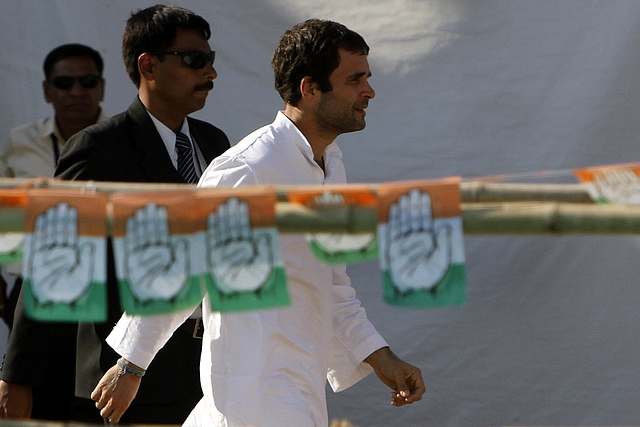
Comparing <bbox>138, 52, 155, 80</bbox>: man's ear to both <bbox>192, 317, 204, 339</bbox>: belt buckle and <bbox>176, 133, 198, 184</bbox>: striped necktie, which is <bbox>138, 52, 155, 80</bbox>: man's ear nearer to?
<bbox>176, 133, 198, 184</bbox>: striped necktie

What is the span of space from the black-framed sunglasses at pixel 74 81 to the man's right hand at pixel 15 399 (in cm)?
125

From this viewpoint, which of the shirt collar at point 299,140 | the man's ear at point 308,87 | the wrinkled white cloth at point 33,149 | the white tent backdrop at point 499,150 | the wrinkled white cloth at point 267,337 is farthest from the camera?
the wrinkled white cloth at point 33,149

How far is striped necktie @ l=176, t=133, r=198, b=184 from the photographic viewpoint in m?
3.17

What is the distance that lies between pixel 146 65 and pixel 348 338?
43.6 inches

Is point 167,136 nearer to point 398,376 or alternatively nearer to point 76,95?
point 76,95

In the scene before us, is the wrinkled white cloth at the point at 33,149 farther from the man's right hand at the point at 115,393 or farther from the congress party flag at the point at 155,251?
the congress party flag at the point at 155,251

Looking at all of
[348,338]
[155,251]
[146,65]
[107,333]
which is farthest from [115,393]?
[146,65]

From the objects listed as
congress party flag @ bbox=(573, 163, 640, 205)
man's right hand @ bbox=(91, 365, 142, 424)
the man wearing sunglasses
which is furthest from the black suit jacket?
congress party flag @ bbox=(573, 163, 640, 205)

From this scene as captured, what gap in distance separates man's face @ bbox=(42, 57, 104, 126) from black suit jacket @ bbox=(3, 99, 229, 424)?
2.53 ft

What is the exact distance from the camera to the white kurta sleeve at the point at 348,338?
110 inches

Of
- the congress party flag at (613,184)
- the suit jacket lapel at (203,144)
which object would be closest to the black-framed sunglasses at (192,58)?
the suit jacket lapel at (203,144)

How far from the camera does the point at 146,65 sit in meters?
3.28

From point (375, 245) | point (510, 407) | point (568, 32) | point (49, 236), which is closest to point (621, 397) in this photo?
point (510, 407)

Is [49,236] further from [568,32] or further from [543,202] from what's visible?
[568,32]
